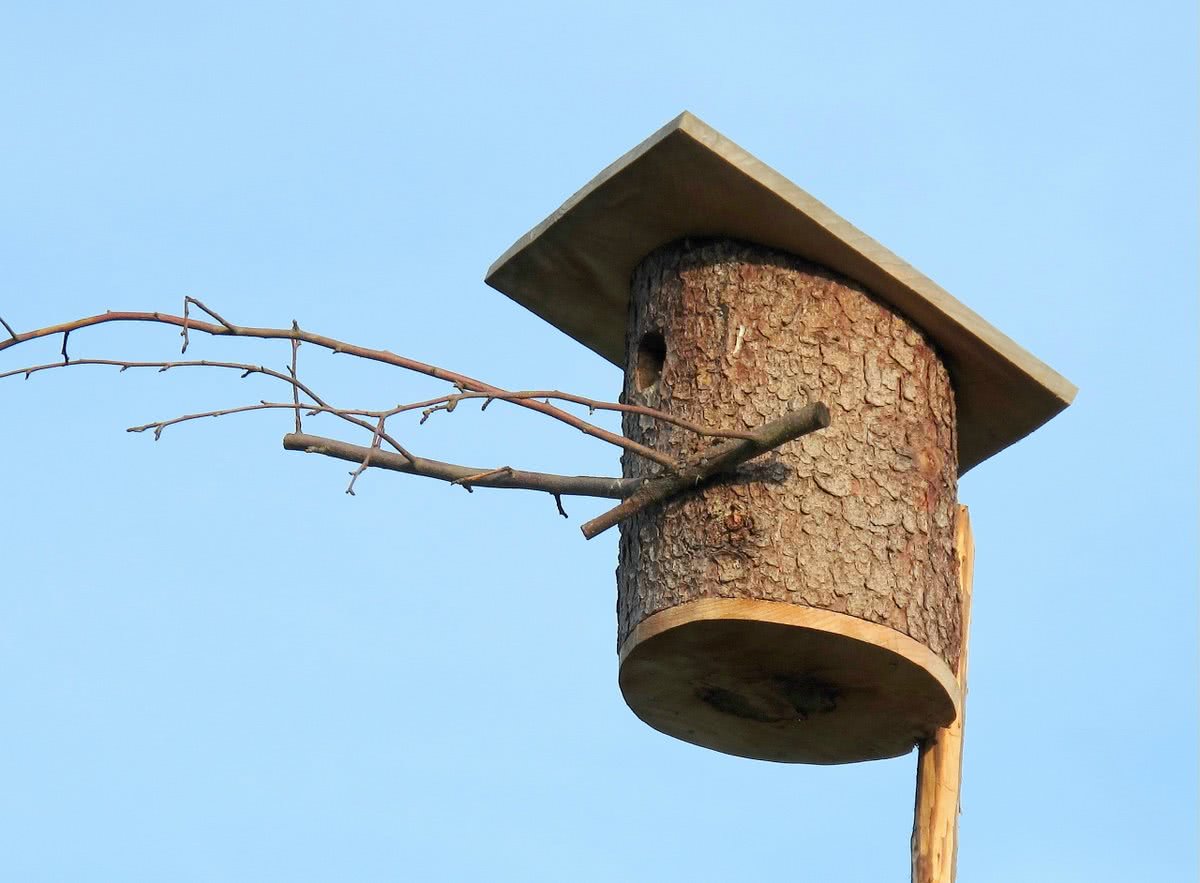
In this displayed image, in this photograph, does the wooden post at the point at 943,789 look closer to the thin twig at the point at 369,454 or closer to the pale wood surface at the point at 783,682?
the pale wood surface at the point at 783,682

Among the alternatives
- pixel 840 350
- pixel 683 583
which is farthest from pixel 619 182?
pixel 683 583

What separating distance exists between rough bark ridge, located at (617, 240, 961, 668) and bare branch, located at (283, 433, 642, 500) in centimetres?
16

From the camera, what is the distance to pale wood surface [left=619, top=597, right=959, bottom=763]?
5824 millimetres

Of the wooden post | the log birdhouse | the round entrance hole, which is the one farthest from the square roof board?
the wooden post

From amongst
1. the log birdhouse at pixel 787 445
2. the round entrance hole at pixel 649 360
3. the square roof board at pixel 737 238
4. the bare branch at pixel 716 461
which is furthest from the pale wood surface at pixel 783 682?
the square roof board at pixel 737 238

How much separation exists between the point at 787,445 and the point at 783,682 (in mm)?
735

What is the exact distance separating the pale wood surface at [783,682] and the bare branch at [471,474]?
39 cm

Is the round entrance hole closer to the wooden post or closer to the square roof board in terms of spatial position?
the square roof board

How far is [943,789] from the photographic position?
627 centimetres

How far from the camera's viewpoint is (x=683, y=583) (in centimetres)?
589

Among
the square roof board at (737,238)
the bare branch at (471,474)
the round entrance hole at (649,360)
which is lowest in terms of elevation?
the bare branch at (471,474)

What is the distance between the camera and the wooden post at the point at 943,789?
6168 millimetres

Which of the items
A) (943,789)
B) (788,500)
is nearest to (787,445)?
(788,500)

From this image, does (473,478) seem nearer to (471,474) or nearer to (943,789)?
(471,474)
